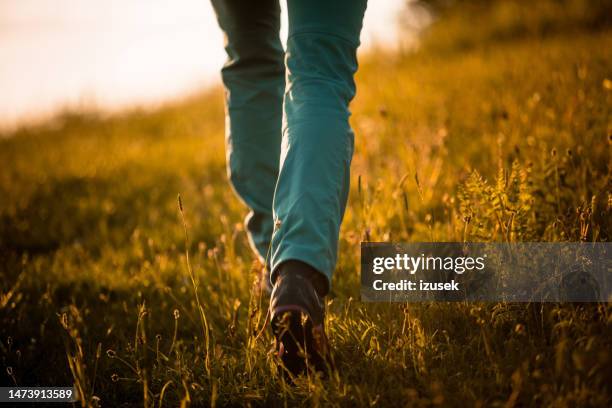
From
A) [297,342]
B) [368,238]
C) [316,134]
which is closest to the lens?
[297,342]

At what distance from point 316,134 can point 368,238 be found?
645 millimetres

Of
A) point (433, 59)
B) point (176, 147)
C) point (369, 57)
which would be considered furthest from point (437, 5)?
point (176, 147)

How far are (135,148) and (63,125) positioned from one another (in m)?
3.24

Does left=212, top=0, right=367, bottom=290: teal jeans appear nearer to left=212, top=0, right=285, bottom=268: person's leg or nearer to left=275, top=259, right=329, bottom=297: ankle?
left=275, top=259, right=329, bottom=297: ankle

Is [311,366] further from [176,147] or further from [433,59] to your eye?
[433,59]

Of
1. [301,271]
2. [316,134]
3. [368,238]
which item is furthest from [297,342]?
[368,238]

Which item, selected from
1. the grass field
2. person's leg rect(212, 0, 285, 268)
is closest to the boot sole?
the grass field

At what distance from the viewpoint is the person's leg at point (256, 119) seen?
6.56 feet

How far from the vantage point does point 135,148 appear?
5.53 metres

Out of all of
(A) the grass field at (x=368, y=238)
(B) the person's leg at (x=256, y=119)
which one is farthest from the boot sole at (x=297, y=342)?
(B) the person's leg at (x=256, y=119)

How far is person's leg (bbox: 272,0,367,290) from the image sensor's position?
4.54 ft

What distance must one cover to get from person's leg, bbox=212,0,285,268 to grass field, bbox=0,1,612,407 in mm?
236

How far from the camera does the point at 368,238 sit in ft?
6.40

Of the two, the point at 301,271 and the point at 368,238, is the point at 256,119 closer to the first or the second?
the point at 368,238
